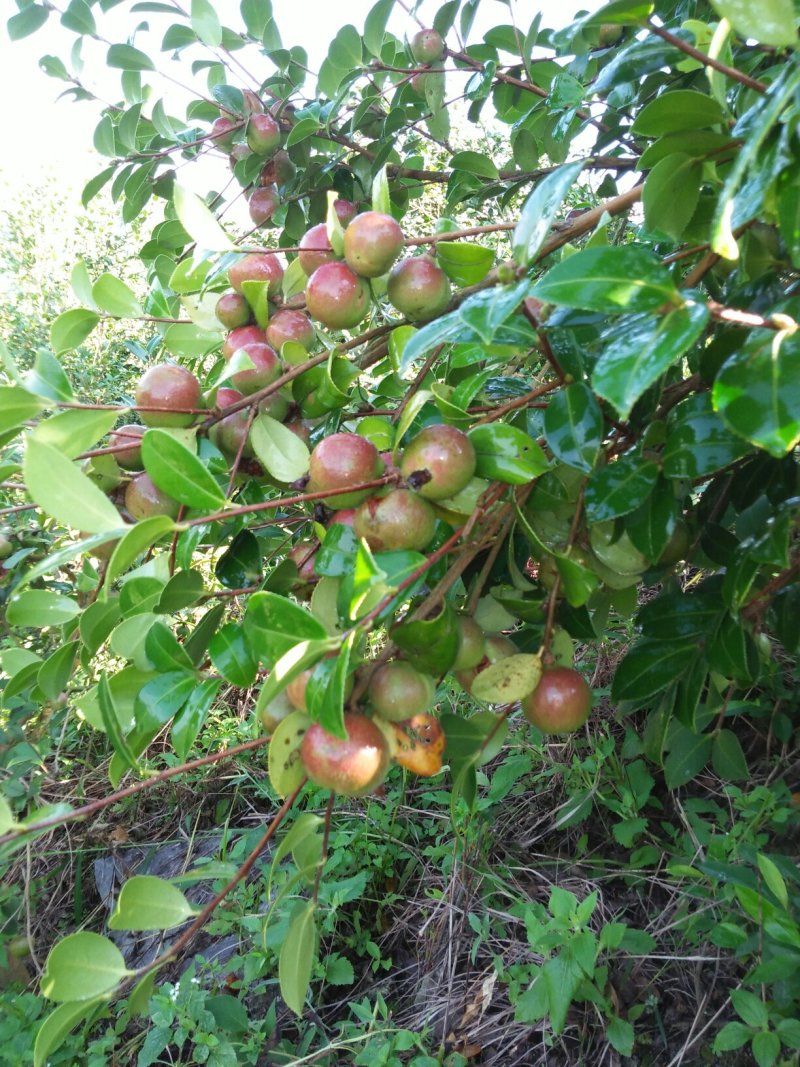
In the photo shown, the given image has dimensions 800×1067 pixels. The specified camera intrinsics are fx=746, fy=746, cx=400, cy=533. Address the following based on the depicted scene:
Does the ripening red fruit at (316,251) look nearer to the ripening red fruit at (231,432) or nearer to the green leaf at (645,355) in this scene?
the ripening red fruit at (231,432)

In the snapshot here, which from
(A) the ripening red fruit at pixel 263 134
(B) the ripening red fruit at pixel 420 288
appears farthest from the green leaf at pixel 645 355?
(A) the ripening red fruit at pixel 263 134

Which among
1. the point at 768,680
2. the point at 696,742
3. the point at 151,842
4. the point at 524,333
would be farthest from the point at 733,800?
the point at 151,842

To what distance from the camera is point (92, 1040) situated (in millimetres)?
1723

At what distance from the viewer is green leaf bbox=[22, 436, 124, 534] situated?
55 centimetres

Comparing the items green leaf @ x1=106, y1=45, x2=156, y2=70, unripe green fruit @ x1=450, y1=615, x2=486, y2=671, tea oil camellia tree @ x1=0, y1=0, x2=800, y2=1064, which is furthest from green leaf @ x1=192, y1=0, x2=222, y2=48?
unripe green fruit @ x1=450, y1=615, x2=486, y2=671

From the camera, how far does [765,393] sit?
493 millimetres

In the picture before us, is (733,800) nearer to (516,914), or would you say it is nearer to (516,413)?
(516,914)

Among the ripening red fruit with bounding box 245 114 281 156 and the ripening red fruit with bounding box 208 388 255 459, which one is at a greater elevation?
the ripening red fruit with bounding box 245 114 281 156

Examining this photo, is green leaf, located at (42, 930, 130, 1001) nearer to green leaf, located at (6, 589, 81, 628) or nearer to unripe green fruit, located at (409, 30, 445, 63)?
green leaf, located at (6, 589, 81, 628)

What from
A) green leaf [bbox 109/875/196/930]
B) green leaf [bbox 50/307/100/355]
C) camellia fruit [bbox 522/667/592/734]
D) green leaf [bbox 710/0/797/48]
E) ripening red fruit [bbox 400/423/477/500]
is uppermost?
green leaf [bbox 710/0/797/48]

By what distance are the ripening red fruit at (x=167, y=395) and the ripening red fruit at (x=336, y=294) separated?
16 cm

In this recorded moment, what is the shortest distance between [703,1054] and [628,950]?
0.17 metres

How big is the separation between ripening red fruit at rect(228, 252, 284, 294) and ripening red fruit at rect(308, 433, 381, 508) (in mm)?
299

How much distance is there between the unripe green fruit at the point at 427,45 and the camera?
136 cm
